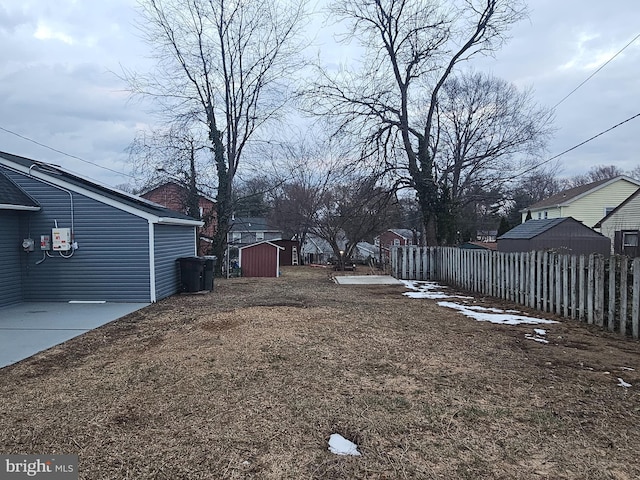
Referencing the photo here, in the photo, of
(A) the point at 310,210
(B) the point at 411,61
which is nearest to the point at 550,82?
(B) the point at 411,61

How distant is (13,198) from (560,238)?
18796 millimetres

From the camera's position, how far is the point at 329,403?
130 inches

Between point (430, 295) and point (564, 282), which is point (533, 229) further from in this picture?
point (564, 282)

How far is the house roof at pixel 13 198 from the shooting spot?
26.8 ft

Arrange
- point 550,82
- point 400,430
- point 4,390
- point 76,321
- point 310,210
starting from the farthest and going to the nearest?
1. point 310,210
2. point 550,82
3. point 76,321
4. point 4,390
5. point 400,430

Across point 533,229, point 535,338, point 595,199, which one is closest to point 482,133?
point 533,229

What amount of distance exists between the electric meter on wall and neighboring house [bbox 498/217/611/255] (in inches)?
636

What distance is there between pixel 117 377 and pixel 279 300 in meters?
5.21

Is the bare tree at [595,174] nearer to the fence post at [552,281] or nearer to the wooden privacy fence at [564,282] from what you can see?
the wooden privacy fence at [564,282]

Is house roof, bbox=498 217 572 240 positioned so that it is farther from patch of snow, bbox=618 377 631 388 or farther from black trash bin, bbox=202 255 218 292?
patch of snow, bbox=618 377 631 388

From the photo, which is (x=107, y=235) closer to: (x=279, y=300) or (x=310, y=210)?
(x=279, y=300)

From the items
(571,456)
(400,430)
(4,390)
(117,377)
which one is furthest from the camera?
(117,377)

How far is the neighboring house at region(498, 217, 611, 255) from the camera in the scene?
16.7 m

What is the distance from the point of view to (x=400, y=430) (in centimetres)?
283
